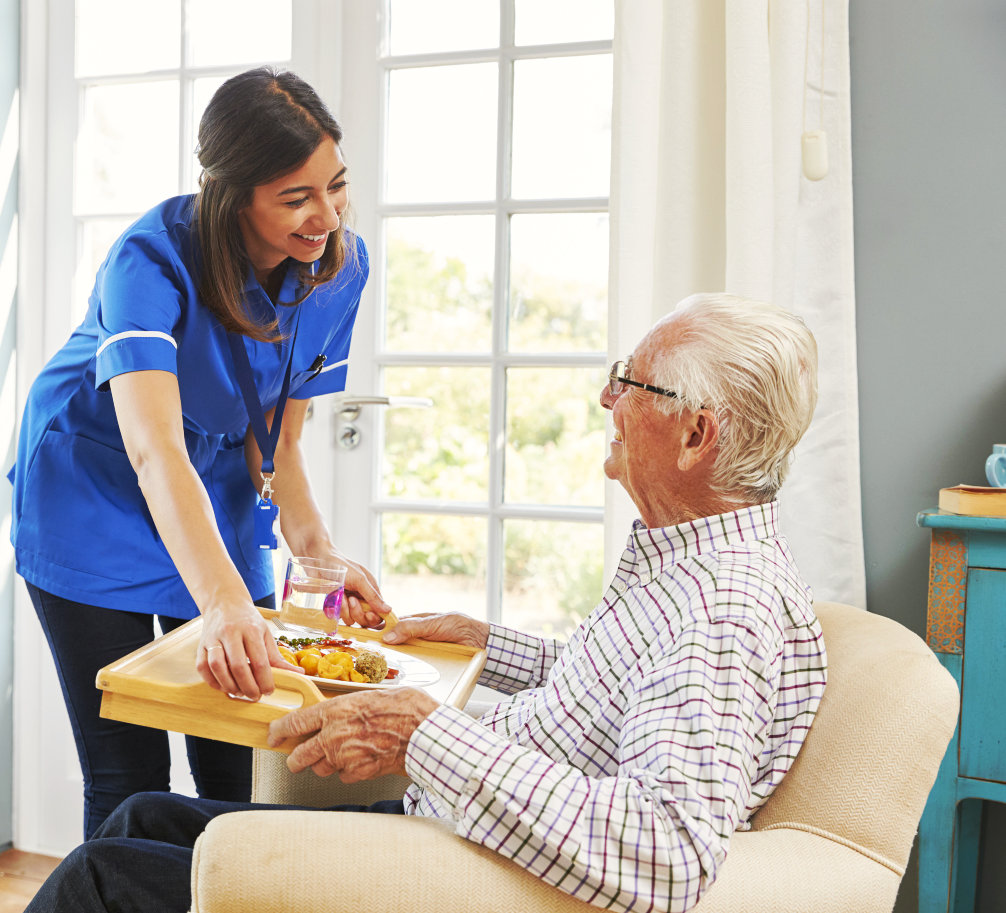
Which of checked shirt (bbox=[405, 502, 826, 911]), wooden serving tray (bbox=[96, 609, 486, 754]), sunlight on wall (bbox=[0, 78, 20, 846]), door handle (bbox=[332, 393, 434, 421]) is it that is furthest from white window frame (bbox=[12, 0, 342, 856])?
checked shirt (bbox=[405, 502, 826, 911])

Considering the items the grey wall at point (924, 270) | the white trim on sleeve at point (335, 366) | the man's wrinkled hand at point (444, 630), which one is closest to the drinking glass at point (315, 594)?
the man's wrinkled hand at point (444, 630)

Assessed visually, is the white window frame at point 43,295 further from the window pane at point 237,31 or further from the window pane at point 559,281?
the window pane at point 559,281

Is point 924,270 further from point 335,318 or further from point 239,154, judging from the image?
point 239,154

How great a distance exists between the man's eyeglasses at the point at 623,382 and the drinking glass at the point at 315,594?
460 mm

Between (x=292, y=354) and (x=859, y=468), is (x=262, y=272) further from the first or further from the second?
(x=859, y=468)

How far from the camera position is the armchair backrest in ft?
3.26

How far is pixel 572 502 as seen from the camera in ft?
7.30

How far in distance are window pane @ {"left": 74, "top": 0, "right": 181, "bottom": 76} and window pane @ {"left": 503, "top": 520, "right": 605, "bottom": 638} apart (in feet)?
4.91

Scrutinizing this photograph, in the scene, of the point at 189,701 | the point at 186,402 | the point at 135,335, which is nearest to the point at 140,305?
the point at 135,335

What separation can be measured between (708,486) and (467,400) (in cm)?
116

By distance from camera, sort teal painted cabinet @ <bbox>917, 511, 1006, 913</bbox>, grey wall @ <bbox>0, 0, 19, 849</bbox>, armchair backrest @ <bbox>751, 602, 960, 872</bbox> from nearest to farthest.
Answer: armchair backrest @ <bbox>751, 602, 960, 872</bbox>, teal painted cabinet @ <bbox>917, 511, 1006, 913</bbox>, grey wall @ <bbox>0, 0, 19, 849</bbox>

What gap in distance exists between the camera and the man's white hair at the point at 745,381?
1.11 m

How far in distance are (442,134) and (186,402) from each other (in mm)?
1068

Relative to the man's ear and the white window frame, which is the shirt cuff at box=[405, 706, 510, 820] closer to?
the man's ear
